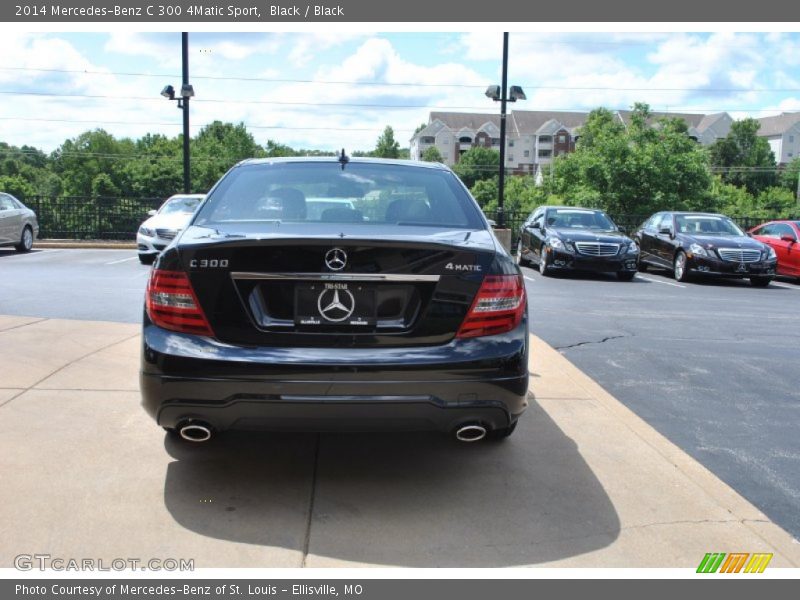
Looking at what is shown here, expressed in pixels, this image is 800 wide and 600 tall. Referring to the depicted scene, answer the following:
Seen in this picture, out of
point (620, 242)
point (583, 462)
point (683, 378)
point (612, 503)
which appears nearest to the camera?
point (612, 503)

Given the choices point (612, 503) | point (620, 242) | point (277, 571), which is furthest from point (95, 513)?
point (620, 242)

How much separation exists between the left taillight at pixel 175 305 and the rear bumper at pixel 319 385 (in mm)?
47

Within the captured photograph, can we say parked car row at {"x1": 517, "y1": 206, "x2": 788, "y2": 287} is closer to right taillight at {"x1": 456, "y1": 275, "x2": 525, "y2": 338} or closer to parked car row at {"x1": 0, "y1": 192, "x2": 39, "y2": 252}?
right taillight at {"x1": 456, "y1": 275, "x2": 525, "y2": 338}

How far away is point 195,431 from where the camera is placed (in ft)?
11.3

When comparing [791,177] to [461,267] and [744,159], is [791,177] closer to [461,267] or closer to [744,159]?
[744,159]

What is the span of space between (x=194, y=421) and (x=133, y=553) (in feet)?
1.99

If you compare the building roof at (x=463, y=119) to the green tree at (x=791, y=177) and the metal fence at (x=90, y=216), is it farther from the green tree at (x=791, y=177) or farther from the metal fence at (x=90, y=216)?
the metal fence at (x=90, y=216)

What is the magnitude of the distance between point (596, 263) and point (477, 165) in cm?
10291

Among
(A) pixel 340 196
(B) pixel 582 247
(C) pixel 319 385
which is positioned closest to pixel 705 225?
(B) pixel 582 247

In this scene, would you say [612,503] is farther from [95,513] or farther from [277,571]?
[95,513]

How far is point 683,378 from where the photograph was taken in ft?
20.8

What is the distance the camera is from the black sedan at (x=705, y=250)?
15125 millimetres
